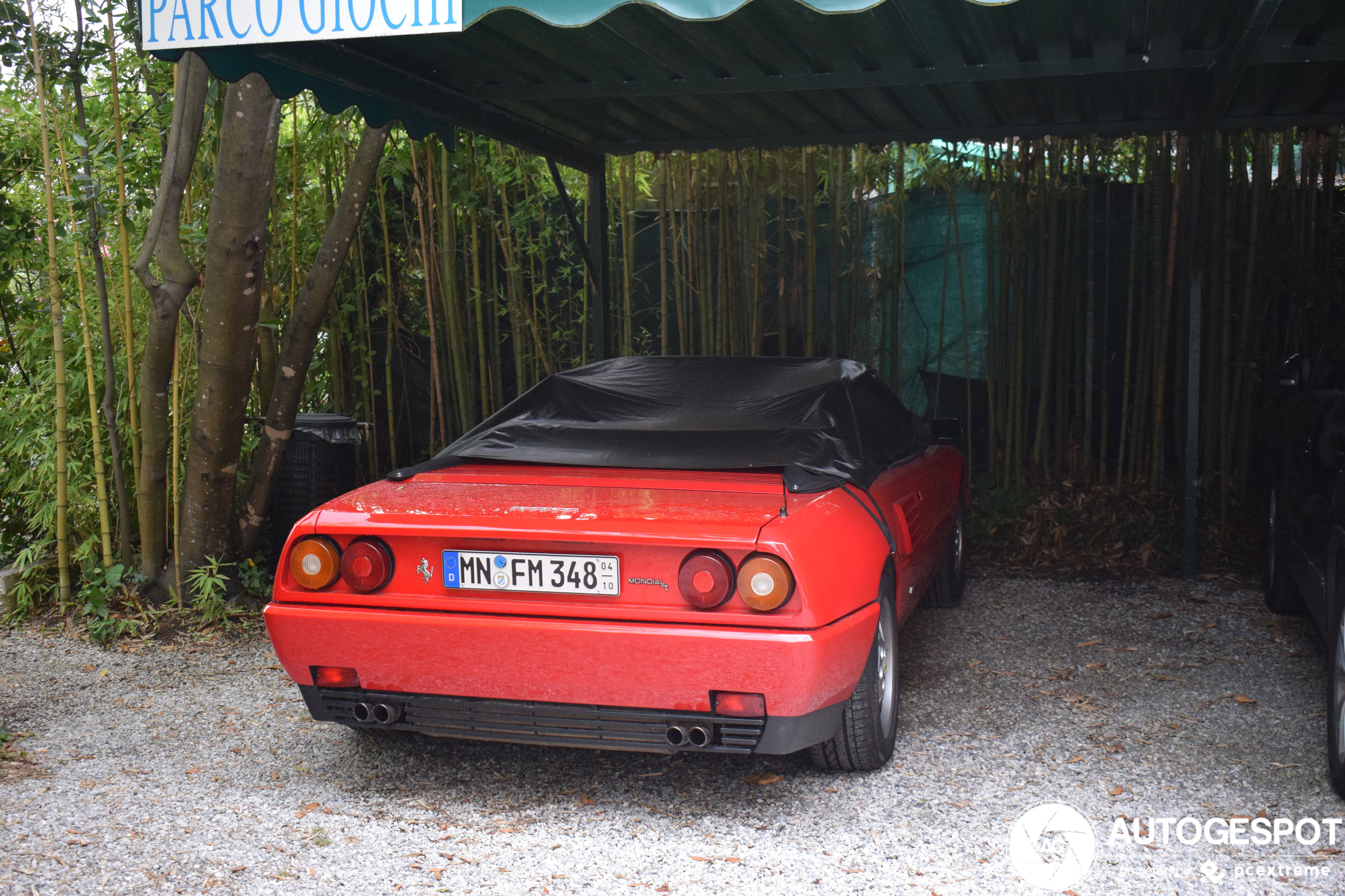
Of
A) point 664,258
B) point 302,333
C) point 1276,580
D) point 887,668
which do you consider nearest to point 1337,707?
point 887,668

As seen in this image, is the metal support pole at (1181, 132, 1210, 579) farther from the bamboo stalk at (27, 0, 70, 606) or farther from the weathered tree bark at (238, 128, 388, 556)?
the bamboo stalk at (27, 0, 70, 606)

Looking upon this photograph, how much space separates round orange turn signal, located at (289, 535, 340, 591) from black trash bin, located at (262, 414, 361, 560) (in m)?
2.59

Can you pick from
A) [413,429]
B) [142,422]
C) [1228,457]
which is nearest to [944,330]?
[1228,457]

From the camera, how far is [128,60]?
15.3ft

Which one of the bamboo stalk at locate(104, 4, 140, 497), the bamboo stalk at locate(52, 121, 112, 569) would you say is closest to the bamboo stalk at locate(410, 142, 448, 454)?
the bamboo stalk at locate(104, 4, 140, 497)

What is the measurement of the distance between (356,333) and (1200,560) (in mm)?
4966

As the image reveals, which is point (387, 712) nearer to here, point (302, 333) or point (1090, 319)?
point (302, 333)

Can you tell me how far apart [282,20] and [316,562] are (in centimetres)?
147

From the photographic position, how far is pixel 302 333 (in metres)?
4.87

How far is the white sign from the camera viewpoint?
285 cm

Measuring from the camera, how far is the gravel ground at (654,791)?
7.86 ft

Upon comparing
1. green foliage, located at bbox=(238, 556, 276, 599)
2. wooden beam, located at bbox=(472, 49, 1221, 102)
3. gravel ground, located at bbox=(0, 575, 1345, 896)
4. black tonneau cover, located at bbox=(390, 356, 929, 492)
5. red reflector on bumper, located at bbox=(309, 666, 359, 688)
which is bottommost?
gravel ground, located at bbox=(0, 575, 1345, 896)

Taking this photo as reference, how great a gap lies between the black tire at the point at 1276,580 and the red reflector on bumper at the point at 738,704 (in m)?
3.08

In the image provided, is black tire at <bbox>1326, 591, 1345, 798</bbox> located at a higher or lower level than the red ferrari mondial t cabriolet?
lower
